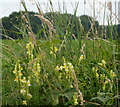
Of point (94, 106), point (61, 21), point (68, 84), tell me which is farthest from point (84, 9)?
point (94, 106)

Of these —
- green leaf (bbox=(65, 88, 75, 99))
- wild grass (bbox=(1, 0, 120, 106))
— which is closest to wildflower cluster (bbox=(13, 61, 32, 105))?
wild grass (bbox=(1, 0, 120, 106))

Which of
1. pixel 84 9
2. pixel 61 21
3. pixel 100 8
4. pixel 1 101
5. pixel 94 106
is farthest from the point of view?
pixel 84 9

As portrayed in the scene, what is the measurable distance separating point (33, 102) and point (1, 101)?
8.4 inches

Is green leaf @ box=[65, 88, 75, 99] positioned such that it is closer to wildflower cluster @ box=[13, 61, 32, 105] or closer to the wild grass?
the wild grass

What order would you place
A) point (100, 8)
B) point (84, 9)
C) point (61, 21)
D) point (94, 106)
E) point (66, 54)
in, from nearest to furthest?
point (94, 106) → point (66, 54) → point (61, 21) → point (100, 8) → point (84, 9)

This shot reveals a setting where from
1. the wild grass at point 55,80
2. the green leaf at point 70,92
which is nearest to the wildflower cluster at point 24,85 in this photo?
the wild grass at point 55,80

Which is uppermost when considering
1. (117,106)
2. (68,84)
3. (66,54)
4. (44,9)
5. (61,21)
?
(44,9)

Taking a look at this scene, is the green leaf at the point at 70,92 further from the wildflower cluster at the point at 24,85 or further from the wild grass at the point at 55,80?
the wildflower cluster at the point at 24,85

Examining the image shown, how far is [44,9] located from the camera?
166 centimetres

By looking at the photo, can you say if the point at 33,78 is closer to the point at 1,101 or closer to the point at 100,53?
the point at 1,101

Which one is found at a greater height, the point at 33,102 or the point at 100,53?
the point at 100,53

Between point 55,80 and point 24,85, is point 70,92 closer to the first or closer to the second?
point 55,80

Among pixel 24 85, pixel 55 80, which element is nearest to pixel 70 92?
pixel 55 80

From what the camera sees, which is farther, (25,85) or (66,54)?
(66,54)
